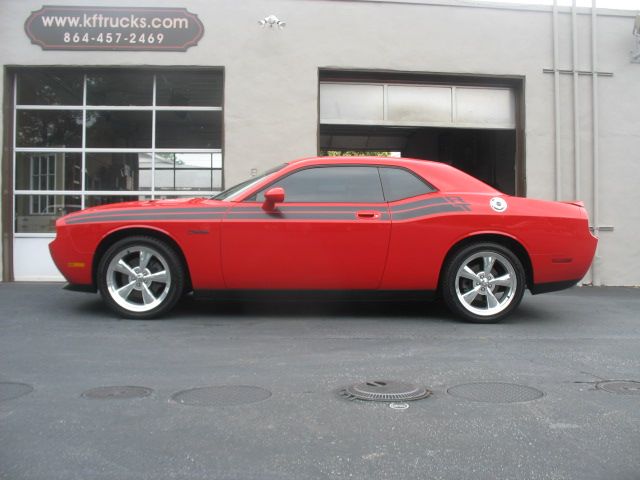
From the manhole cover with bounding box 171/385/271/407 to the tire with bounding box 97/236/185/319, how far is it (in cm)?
223

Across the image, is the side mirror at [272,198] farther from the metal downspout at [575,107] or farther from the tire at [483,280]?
the metal downspout at [575,107]

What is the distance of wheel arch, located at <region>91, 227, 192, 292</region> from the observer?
5.93 m

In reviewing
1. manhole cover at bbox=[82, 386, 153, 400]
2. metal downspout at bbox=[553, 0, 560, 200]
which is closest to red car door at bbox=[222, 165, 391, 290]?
manhole cover at bbox=[82, 386, 153, 400]

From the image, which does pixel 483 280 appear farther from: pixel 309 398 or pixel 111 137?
pixel 111 137

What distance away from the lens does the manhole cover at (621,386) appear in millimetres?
3867

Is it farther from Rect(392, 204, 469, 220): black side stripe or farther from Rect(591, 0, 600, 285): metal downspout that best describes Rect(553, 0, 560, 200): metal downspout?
Rect(392, 204, 469, 220): black side stripe

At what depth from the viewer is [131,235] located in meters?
6.00

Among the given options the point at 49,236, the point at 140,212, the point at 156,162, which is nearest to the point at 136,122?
the point at 156,162

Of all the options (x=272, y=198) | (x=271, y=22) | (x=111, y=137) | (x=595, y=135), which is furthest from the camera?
(x=595, y=135)

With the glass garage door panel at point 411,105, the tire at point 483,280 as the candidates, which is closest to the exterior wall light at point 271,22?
the glass garage door panel at point 411,105

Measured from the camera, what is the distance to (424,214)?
19.6 feet

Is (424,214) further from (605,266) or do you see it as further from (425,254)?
(605,266)

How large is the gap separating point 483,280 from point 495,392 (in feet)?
7.61

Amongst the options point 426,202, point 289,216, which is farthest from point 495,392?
point 289,216
